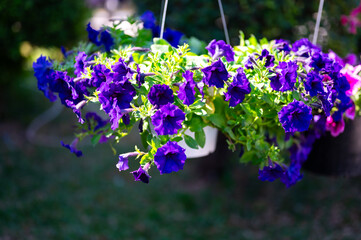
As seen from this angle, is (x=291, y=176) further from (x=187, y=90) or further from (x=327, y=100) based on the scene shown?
(x=187, y=90)

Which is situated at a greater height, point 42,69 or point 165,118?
point 42,69

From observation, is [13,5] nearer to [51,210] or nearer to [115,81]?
[51,210]

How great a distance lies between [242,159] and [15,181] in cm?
281

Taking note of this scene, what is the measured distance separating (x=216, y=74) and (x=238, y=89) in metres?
0.09

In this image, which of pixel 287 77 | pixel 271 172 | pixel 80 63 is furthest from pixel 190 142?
pixel 80 63

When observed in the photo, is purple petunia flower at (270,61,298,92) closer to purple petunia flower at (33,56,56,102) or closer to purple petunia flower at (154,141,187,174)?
purple petunia flower at (154,141,187,174)

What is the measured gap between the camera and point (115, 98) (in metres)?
1.26

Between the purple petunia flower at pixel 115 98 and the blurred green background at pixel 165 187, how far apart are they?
65.2 inches

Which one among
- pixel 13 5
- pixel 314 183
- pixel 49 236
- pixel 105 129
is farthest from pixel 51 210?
pixel 314 183

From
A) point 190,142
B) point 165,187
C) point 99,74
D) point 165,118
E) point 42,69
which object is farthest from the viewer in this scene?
point 165,187

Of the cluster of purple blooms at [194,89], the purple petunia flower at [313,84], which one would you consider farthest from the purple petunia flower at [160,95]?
the purple petunia flower at [313,84]

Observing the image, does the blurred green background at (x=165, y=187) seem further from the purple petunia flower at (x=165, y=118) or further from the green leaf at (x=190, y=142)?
the purple petunia flower at (x=165, y=118)

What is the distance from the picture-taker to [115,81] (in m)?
1.26

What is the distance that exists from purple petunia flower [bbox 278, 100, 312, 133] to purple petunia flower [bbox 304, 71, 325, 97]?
86 millimetres
